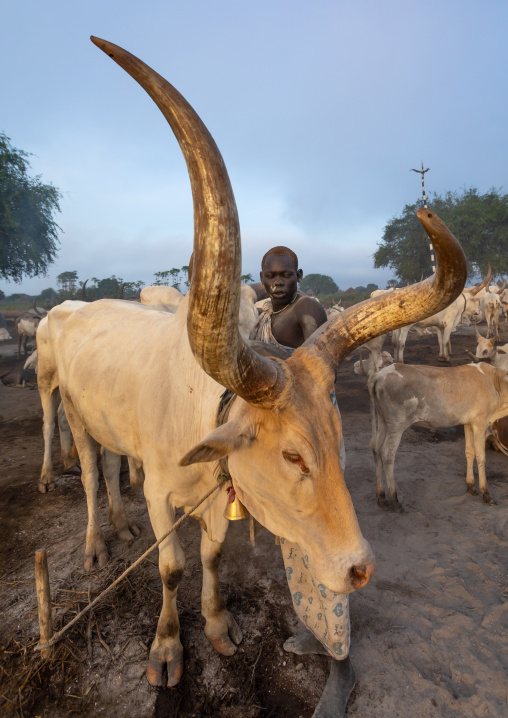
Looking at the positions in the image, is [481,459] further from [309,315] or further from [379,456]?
[309,315]

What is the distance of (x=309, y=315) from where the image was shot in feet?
8.94

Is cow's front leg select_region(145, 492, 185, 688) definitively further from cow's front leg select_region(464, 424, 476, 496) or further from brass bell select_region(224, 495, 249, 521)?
cow's front leg select_region(464, 424, 476, 496)

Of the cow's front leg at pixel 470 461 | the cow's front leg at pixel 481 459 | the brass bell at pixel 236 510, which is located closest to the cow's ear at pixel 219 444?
the brass bell at pixel 236 510

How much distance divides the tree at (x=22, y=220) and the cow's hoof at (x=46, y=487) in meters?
18.4

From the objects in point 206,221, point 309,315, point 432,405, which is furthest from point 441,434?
point 206,221

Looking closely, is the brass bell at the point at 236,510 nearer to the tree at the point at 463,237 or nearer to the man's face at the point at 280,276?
the man's face at the point at 280,276

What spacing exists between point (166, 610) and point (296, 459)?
1797 millimetres

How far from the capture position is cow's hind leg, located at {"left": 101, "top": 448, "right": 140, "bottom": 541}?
3922 mm

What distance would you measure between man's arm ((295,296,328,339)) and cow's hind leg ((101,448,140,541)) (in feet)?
8.53

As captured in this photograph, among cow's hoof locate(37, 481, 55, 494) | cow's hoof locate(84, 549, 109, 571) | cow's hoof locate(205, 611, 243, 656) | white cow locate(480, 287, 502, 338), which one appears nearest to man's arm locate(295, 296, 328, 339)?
cow's hoof locate(205, 611, 243, 656)

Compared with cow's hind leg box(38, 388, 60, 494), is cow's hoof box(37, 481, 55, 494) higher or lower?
lower

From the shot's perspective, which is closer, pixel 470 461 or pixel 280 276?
pixel 280 276

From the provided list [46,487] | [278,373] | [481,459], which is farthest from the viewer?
[46,487]

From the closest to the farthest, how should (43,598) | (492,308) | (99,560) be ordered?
(43,598)
(99,560)
(492,308)
